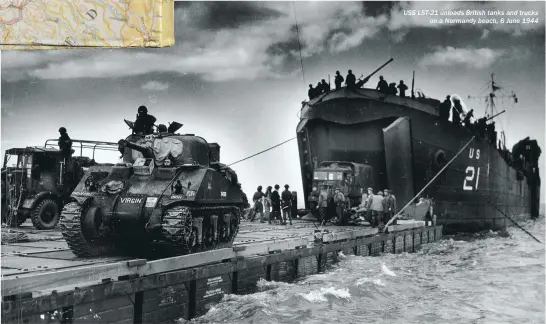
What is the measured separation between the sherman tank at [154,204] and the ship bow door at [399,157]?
14488 millimetres

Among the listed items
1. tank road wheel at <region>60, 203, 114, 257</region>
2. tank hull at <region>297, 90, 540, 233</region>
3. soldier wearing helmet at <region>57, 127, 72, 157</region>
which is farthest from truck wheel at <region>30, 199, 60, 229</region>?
tank hull at <region>297, 90, 540, 233</region>

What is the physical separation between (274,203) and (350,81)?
761 centimetres

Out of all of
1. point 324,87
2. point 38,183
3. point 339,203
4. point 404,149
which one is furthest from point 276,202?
point 38,183

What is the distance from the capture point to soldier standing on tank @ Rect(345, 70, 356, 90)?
84.5 ft

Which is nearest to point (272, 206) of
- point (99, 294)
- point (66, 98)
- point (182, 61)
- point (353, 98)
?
point (353, 98)

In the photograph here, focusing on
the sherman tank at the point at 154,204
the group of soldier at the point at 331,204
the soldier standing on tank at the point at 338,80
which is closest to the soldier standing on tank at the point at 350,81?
the soldier standing on tank at the point at 338,80

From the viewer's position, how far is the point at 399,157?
82.1ft

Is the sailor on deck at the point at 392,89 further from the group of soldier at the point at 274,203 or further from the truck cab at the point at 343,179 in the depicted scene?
the group of soldier at the point at 274,203

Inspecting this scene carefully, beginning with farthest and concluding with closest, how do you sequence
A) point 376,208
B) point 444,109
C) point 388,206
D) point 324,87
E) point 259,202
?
point 324,87 → point 444,109 → point 259,202 → point 388,206 → point 376,208

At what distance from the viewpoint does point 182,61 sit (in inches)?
468

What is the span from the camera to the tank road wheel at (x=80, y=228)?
32.1 feet

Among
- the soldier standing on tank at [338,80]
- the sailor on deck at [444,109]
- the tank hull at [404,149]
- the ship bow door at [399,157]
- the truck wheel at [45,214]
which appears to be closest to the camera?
the truck wheel at [45,214]

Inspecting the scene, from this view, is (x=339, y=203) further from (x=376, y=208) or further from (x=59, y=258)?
(x=59, y=258)

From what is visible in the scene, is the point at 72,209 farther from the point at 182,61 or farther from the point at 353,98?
the point at 353,98
